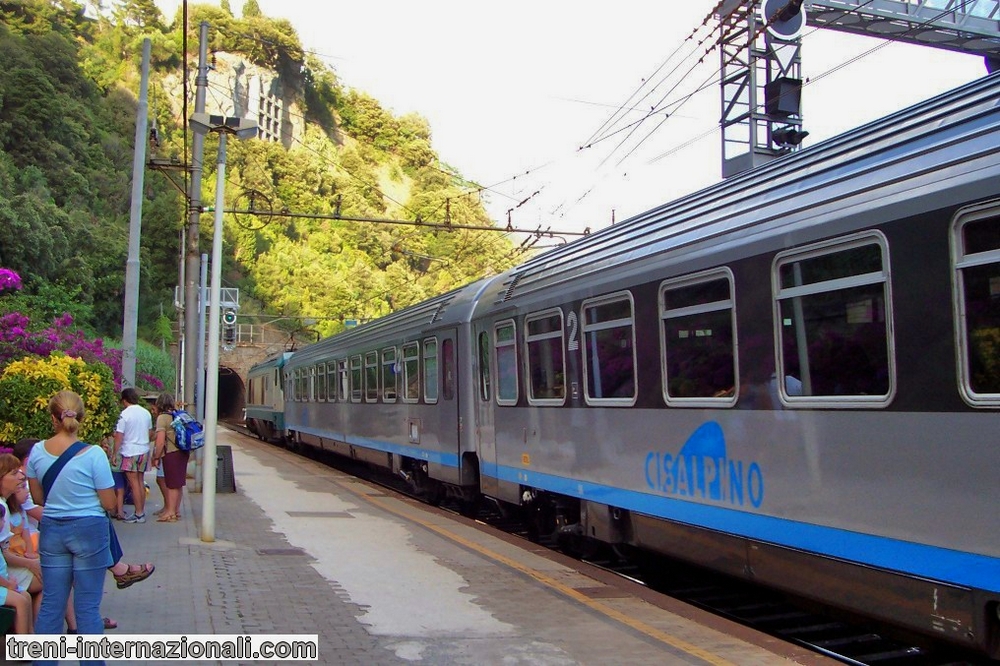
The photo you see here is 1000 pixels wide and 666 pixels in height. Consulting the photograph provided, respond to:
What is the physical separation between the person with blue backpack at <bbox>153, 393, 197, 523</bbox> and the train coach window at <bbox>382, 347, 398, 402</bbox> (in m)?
5.41

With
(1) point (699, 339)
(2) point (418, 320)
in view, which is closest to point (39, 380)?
(1) point (699, 339)

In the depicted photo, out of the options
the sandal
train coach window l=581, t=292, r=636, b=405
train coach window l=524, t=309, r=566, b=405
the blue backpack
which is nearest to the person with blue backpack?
the blue backpack

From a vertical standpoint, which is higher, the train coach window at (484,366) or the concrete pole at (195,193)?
the concrete pole at (195,193)

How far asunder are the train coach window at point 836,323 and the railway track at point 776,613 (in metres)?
1.59

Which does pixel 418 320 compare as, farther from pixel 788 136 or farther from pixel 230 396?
pixel 230 396

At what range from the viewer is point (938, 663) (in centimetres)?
657

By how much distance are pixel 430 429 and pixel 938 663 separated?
938 centimetres

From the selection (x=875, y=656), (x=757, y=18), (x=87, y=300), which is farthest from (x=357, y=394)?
(x=87, y=300)

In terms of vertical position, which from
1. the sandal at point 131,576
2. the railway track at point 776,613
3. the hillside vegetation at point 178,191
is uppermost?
the hillside vegetation at point 178,191

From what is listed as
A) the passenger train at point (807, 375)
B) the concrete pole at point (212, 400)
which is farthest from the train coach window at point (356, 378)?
the passenger train at point (807, 375)

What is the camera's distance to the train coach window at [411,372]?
1591 cm

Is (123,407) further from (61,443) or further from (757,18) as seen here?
(757,18)

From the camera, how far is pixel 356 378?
20.8 m

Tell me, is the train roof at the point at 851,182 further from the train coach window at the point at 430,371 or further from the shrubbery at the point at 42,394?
the train coach window at the point at 430,371
